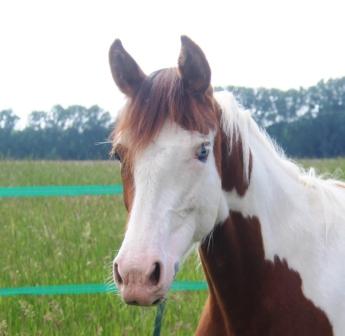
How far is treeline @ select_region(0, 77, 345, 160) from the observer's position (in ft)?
58.7

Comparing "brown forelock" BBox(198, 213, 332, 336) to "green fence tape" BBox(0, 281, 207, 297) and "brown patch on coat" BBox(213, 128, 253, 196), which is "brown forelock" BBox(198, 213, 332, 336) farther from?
"green fence tape" BBox(0, 281, 207, 297)

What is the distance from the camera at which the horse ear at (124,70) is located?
2.53 metres

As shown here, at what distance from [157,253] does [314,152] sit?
21944 mm

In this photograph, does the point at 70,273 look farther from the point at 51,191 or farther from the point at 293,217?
the point at 293,217

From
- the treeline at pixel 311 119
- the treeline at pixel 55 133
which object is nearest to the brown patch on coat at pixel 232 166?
the treeline at pixel 55 133

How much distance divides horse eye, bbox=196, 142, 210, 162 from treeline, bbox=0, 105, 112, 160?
10535mm

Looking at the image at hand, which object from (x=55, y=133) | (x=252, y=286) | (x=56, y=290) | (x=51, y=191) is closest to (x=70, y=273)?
(x=56, y=290)

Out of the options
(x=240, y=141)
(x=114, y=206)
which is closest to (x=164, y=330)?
(x=240, y=141)

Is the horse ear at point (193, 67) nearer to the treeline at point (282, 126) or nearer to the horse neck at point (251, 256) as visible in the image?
the horse neck at point (251, 256)

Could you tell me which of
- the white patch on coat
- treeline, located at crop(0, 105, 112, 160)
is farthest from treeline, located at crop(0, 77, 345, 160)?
the white patch on coat

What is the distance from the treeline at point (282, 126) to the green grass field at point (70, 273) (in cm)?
745

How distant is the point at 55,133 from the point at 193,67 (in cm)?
1865

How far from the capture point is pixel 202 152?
2.36 meters

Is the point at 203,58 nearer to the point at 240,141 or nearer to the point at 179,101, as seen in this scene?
the point at 179,101
